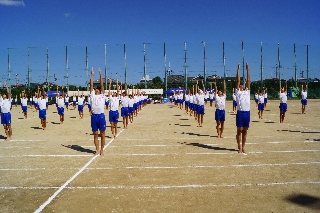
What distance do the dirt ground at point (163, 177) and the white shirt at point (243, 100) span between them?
1488 mm

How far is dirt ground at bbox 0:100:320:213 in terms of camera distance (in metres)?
4.98

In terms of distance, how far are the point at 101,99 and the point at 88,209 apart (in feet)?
16.5

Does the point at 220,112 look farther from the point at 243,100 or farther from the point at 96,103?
the point at 96,103

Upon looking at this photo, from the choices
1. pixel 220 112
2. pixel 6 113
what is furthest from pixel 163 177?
pixel 6 113

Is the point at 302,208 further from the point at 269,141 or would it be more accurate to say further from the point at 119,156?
the point at 269,141

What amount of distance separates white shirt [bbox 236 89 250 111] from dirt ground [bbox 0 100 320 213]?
4.88 feet

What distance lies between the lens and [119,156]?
9008mm

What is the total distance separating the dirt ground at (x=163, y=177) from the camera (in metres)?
4.98

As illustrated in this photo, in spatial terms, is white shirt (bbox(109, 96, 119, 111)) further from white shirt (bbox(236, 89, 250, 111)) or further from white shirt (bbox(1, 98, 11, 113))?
white shirt (bbox(236, 89, 250, 111))

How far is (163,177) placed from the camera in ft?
21.7

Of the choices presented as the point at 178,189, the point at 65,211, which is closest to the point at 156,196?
the point at 178,189

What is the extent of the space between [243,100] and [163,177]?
427cm

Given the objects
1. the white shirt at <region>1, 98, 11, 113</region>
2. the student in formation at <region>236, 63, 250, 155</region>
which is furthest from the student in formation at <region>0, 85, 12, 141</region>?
the student in formation at <region>236, 63, 250, 155</region>

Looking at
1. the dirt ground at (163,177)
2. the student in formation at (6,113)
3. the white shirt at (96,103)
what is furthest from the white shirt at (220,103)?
the student in formation at (6,113)
